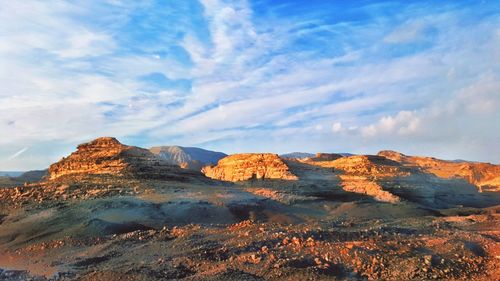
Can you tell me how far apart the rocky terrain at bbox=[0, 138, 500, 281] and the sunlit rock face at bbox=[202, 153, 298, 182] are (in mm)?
130

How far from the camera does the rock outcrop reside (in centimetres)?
3816

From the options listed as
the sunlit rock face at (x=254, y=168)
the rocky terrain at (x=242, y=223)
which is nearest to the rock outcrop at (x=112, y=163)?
the rocky terrain at (x=242, y=223)

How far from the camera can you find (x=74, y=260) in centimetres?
2056

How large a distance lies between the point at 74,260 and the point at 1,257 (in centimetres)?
549

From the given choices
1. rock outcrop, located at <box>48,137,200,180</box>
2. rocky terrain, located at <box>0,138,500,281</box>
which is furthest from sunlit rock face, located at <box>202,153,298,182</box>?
rock outcrop, located at <box>48,137,200,180</box>

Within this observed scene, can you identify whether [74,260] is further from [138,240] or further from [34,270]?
[138,240]

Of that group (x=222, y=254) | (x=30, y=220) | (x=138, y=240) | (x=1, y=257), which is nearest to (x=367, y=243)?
(x=222, y=254)

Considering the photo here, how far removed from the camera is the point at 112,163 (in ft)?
127

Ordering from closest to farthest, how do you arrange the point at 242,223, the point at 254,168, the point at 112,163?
1. the point at 242,223
2. the point at 112,163
3. the point at 254,168

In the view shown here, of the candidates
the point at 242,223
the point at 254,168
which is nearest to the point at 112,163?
the point at 254,168

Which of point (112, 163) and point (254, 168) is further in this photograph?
point (254, 168)

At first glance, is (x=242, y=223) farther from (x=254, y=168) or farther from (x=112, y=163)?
(x=254, y=168)

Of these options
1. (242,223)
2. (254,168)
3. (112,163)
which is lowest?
(242,223)

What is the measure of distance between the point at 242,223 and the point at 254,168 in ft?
72.8
